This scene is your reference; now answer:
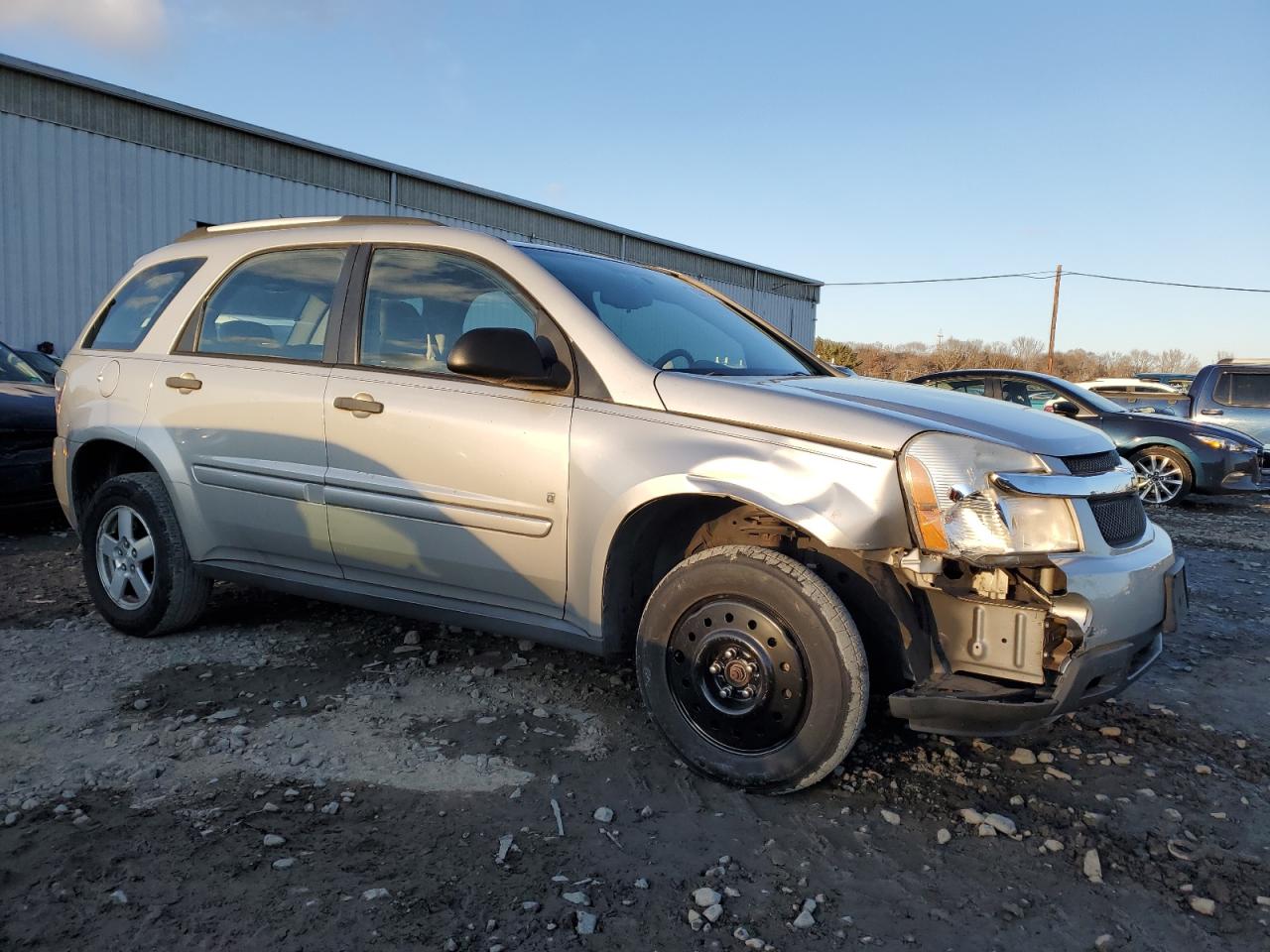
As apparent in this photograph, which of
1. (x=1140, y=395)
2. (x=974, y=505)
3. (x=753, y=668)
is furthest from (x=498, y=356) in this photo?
(x=1140, y=395)

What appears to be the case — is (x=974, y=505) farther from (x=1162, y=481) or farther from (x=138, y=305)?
(x=1162, y=481)

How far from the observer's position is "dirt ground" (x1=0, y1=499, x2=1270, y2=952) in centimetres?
220

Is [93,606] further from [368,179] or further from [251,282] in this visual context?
[368,179]

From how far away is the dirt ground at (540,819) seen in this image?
2.20 m

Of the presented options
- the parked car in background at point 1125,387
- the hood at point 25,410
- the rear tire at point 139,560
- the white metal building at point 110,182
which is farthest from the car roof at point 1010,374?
the white metal building at point 110,182

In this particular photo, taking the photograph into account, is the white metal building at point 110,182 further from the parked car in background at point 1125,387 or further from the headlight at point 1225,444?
the headlight at point 1225,444

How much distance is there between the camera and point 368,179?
18.0 m

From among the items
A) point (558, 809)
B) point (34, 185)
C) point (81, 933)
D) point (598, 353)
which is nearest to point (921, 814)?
point (558, 809)

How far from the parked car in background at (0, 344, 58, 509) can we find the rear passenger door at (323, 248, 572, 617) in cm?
364

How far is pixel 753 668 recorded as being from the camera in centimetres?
282

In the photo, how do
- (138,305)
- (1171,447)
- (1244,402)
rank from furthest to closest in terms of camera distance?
1. (1244,402)
2. (1171,447)
3. (138,305)

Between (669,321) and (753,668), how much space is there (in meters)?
1.49

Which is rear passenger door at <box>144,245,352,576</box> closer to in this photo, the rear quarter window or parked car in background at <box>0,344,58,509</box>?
the rear quarter window

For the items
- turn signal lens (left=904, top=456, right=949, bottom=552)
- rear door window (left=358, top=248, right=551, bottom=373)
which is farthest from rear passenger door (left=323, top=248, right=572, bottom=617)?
turn signal lens (left=904, top=456, right=949, bottom=552)
